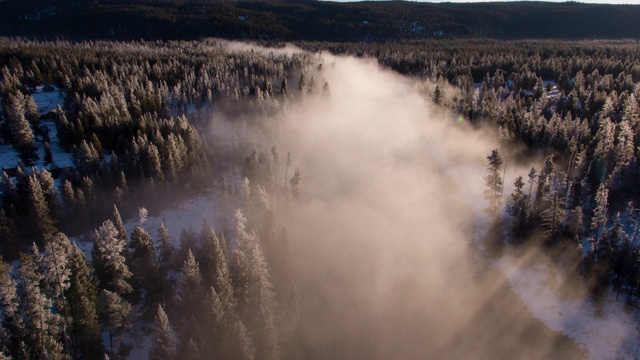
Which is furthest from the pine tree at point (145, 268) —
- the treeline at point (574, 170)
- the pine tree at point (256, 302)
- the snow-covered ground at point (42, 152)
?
the treeline at point (574, 170)

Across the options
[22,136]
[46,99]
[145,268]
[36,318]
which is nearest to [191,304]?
[145,268]

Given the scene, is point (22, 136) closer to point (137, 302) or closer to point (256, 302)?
point (137, 302)

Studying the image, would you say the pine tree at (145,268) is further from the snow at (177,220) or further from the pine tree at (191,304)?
the snow at (177,220)

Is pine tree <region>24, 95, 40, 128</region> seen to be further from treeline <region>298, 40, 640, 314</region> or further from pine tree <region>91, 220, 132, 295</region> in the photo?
treeline <region>298, 40, 640, 314</region>

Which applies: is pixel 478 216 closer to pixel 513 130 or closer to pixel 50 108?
pixel 513 130

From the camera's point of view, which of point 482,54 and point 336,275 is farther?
point 482,54

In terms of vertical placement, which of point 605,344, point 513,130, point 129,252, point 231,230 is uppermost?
point 513,130

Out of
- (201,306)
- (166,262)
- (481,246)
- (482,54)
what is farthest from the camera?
(482,54)

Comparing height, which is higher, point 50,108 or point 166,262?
point 50,108

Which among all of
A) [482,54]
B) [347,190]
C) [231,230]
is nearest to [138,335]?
[231,230]
